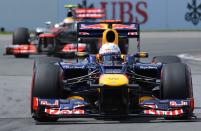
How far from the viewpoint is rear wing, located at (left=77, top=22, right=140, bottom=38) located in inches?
539

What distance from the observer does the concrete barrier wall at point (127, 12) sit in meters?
42.2

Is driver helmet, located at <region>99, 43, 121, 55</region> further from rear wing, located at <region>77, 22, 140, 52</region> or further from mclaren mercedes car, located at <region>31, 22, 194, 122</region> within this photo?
rear wing, located at <region>77, 22, 140, 52</region>

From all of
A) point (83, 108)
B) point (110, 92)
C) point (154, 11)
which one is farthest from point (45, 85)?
point (154, 11)

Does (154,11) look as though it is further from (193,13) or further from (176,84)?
Answer: (176,84)

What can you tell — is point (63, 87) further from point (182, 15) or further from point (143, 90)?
point (182, 15)

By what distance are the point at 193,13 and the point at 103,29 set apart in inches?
1145

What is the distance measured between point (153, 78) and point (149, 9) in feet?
98.5

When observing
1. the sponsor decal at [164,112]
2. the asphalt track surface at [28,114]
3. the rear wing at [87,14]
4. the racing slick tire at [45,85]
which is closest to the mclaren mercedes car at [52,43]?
the asphalt track surface at [28,114]

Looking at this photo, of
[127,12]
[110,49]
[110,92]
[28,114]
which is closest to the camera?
[110,92]

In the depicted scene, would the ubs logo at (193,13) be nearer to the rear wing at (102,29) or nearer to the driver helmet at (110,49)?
the rear wing at (102,29)

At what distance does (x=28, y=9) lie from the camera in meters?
42.6

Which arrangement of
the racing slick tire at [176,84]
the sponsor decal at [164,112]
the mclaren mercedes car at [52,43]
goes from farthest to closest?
the mclaren mercedes car at [52,43] → the racing slick tire at [176,84] → the sponsor decal at [164,112]

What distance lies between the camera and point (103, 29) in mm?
13656

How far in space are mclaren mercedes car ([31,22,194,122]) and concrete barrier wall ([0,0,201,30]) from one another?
97.0ft
